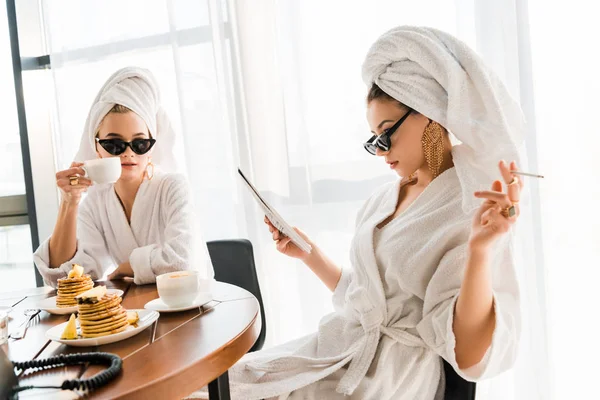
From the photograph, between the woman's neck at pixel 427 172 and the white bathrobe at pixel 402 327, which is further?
the woman's neck at pixel 427 172

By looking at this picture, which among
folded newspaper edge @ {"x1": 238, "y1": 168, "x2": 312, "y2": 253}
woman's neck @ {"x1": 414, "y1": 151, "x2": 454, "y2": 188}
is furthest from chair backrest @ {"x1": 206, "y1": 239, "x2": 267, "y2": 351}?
woman's neck @ {"x1": 414, "y1": 151, "x2": 454, "y2": 188}

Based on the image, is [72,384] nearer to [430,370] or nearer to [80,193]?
[430,370]

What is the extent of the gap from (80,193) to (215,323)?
103 centimetres

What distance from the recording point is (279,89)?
266 cm

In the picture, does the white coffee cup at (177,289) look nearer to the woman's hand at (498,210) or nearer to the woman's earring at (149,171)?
the woman's hand at (498,210)

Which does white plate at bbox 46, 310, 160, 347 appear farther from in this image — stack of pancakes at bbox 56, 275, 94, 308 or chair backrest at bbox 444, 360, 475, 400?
chair backrest at bbox 444, 360, 475, 400

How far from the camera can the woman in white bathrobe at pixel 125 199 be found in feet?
6.70

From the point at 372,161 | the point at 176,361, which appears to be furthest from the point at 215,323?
the point at 372,161

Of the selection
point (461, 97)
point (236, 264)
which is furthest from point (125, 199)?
point (461, 97)

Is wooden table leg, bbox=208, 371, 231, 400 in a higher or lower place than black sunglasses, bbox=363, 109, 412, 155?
lower

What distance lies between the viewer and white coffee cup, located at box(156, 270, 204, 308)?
1.40 meters

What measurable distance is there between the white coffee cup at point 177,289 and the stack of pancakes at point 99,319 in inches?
7.8

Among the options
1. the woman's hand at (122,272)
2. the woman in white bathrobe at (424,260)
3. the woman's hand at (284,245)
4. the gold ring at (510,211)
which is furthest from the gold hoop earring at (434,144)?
the woman's hand at (122,272)

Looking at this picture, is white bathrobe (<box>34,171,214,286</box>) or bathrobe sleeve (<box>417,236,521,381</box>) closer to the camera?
bathrobe sleeve (<box>417,236,521,381</box>)
